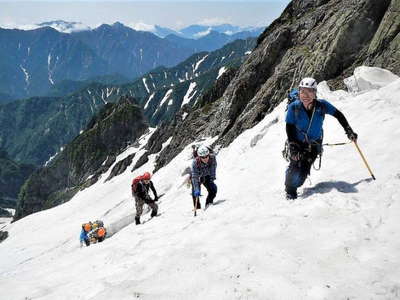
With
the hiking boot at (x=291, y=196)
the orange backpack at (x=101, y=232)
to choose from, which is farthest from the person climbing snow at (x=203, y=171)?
the orange backpack at (x=101, y=232)

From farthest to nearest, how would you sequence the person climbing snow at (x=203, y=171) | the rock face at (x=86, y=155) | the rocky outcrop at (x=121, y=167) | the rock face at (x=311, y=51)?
the rock face at (x=86, y=155) → the rocky outcrop at (x=121, y=167) → the rock face at (x=311, y=51) → the person climbing snow at (x=203, y=171)

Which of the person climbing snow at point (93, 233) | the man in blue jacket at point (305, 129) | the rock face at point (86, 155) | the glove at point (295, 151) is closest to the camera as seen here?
the man in blue jacket at point (305, 129)

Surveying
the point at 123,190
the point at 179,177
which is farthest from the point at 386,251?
the point at 123,190

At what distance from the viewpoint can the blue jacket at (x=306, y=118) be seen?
10039 mm

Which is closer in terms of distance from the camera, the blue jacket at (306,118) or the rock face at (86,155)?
the blue jacket at (306,118)

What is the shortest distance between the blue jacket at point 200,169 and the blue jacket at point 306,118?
5.28 meters

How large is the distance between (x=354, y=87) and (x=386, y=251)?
64.0ft

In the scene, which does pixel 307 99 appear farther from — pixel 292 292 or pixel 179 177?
pixel 179 177

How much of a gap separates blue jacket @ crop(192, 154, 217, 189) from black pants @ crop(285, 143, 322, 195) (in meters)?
4.80

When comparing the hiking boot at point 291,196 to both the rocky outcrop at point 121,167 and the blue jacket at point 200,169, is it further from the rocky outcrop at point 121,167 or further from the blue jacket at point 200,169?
the rocky outcrop at point 121,167

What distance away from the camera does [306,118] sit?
10180mm

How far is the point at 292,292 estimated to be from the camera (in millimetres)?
6430

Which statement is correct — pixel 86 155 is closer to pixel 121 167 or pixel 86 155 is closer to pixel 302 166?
pixel 121 167

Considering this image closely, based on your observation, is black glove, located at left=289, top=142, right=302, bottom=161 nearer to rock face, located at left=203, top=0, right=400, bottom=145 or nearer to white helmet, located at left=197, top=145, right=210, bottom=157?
white helmet, located at left=197, top=145, right=210, bottom=157
